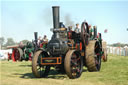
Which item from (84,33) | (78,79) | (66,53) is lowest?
(78,79)

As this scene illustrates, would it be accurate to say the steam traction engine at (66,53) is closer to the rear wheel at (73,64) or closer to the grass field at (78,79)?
the rear wheel at (73,64)

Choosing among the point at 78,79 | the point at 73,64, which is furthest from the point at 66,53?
the point at 78,79

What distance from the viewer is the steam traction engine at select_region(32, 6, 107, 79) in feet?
30.0

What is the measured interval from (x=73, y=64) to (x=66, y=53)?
537mm

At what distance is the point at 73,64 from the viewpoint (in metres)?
9.43

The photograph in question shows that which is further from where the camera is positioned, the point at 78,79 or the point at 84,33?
the point at 84,33

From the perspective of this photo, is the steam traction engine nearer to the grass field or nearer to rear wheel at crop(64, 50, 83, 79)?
rear wheel at crop(64, 50, 83, 79)

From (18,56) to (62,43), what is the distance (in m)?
11.1

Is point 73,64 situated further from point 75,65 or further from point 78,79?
point 78,79

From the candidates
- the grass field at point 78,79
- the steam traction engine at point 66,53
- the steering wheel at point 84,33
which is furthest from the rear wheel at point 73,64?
the steering wheel at point 84,33

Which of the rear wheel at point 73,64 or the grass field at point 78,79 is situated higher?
the rear wheel at point 73,64

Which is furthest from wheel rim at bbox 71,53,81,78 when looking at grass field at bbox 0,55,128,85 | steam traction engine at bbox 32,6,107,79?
grass field at bbox 0,55,128,85

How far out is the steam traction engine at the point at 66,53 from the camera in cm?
914

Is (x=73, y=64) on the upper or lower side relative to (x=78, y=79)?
upper
